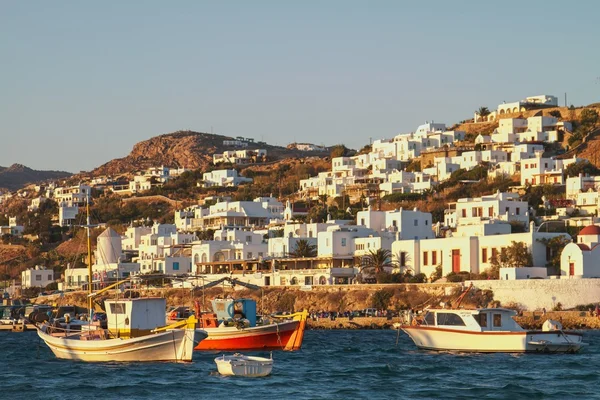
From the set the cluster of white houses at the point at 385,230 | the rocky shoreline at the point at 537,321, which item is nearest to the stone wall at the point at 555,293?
the rocky shoreline at the point at 537,321

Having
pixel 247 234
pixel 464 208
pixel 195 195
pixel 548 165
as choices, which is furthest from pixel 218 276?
pixel 195 195

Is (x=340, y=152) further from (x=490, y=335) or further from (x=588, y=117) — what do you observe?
(x=490, y=335)

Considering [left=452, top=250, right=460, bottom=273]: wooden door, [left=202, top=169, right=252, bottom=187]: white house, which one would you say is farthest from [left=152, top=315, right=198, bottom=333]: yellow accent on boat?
[left=202, top=169, right=252, bottom=187]: white house

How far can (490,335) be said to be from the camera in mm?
54031

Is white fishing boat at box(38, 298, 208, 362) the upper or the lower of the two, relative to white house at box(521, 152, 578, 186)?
lower

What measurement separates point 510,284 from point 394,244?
1672cm

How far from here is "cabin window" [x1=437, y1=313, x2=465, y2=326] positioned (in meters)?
54.9

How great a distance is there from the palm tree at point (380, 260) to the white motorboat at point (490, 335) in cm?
4257

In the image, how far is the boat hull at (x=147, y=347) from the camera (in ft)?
161

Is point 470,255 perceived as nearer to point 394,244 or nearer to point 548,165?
point 394,244

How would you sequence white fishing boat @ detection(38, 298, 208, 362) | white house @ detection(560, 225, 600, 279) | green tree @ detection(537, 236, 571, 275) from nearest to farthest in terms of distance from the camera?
white fishing boat @ detection(38, 298, 208, 362) < white house @ detection(560, 225, 600, 279) < green tree @ detection(537, 236, 571, 275)

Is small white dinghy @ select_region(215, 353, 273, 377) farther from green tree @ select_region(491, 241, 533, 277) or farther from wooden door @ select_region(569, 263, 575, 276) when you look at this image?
green tree @ select_region(491, 241, 533, 277)

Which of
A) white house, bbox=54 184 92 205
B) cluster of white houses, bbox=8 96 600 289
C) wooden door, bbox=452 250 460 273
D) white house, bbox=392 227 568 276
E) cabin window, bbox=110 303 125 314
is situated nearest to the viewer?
cabin window, bbox=110 303 125 314

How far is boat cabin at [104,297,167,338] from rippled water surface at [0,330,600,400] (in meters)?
2.18
